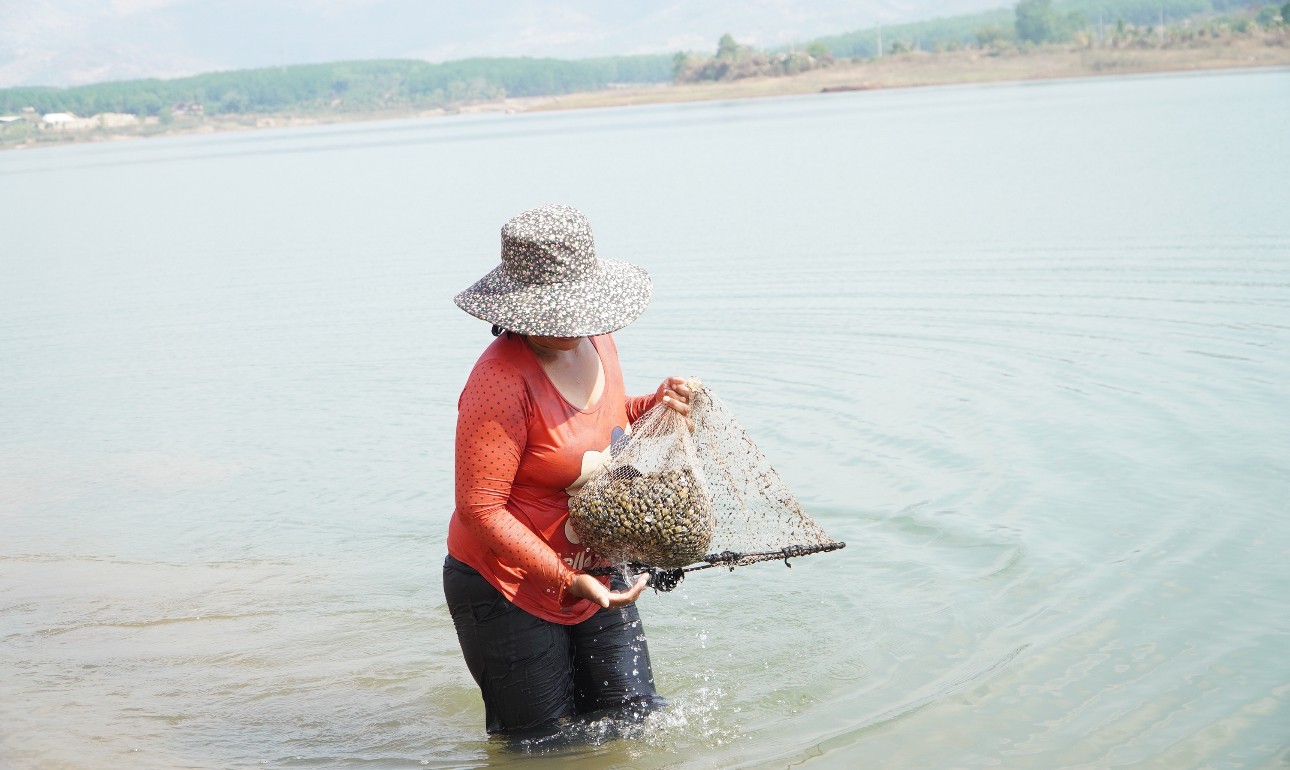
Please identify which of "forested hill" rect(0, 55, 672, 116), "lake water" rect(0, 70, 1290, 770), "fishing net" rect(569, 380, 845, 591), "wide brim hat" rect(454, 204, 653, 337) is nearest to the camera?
"wide brim hat" rect(454, 204, 653, 337)

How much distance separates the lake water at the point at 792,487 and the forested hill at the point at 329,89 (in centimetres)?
10662

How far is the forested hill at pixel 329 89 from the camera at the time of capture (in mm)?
114000

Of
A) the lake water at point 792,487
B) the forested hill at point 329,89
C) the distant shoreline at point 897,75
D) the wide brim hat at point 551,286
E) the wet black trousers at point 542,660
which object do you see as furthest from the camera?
the forested hill at point 329,89

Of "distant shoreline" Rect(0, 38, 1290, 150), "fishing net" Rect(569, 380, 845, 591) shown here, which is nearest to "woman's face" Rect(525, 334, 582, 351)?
"fishing net" Rect(569, 380, 845, 591)

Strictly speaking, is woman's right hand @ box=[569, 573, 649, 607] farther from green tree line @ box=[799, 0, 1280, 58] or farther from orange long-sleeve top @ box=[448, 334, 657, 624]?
green tree line @ box=[799, 0, 1280, 58]

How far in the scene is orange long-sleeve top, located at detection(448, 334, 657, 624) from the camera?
3.24 meters

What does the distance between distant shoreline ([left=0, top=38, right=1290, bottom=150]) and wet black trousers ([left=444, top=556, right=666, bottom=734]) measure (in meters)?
63.9

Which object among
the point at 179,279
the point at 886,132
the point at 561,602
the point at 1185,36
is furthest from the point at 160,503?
the point at 1185,36

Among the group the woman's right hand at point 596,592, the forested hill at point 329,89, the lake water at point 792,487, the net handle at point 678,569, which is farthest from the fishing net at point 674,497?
the forested hill at point 329,89

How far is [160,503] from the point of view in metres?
7.61

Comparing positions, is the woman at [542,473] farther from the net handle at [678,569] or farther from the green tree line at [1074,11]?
the green tree line at [1074,11]

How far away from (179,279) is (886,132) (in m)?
24.6

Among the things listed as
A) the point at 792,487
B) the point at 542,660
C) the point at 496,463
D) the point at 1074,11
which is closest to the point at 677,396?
the point at 496,463

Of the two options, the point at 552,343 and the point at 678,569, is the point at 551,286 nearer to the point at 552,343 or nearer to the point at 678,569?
the point at 552,343
